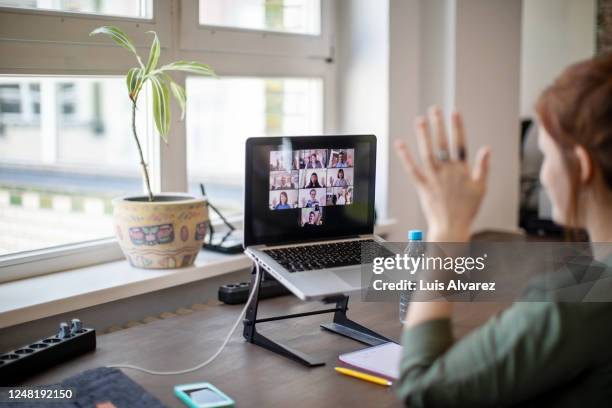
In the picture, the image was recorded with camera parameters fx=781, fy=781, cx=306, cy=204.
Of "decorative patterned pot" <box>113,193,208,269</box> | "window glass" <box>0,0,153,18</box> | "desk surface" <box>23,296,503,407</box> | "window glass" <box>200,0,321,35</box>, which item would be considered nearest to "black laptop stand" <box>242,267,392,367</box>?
"desk surface" <box>23,296,503,407</box>

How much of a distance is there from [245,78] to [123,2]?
542mm

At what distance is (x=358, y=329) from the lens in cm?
185

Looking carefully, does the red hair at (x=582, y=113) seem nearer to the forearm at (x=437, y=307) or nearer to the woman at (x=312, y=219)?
the forearm at (x=437, y=307)

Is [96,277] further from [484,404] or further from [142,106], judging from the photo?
[484,404]

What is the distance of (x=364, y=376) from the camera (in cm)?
157

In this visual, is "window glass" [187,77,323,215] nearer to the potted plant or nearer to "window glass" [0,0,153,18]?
"window glass" [0,0,153,18]

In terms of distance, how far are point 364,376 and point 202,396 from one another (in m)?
0.33

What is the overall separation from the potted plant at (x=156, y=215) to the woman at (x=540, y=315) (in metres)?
1.01

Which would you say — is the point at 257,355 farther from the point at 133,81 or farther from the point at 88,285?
the point at 133,81

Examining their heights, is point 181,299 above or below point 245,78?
below

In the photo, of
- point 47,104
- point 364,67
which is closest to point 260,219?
point 364,67

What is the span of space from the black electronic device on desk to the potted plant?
197 millimetres

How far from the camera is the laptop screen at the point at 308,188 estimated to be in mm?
1809

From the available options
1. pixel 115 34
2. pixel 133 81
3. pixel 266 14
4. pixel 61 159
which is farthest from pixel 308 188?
pixel 61 159
